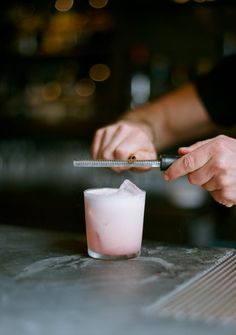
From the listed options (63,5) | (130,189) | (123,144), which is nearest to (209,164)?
(130,189)

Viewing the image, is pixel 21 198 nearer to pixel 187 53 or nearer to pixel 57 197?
pixel 57 197

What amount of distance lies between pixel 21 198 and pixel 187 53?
167 cm

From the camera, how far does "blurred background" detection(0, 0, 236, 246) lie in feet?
13.6

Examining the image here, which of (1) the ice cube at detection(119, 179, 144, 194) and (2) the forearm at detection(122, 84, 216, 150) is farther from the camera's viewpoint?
(2) the forearm at detection(122, 84, 216, 150)

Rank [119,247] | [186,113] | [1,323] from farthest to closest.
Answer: [186,113]
[119,247]
[1,323]

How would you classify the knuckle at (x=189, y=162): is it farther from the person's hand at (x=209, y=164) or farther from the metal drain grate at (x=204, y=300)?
the metal drain grate at (x=204, y=300)

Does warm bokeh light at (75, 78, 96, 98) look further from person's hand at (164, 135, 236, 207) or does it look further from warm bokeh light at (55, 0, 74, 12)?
person's hand at (164, 135, 236, 207)

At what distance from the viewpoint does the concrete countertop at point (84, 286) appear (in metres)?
1.00

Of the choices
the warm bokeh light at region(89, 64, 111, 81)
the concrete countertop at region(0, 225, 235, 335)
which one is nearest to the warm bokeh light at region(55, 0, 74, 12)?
the warm bokeh light at region(89, 64, 111, 81)

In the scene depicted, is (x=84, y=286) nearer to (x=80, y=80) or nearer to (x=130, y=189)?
(x=130, y=189)

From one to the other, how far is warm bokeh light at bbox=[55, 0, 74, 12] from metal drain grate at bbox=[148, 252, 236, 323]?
4057 millimetres

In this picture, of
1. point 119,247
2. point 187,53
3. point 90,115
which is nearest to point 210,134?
point 187,53

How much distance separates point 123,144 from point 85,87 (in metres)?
3.41

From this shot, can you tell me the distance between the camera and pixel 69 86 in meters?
5.18
